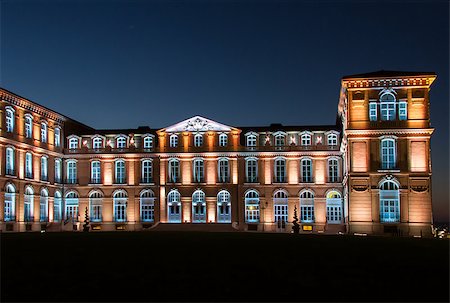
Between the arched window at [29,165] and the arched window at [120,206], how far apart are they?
392 inches

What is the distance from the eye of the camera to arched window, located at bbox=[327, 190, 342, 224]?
203ft

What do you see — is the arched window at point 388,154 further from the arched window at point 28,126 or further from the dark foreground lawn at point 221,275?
the arched window at point 28,126

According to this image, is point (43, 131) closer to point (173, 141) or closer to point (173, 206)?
point (173, 141)

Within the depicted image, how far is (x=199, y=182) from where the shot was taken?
208 ft

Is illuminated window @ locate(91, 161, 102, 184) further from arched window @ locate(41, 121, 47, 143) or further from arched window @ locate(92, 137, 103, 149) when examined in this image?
arched window @ locate(41, 121, 47, 143)

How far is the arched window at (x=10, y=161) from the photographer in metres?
54.1

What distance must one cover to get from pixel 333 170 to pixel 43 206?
97.4 feet

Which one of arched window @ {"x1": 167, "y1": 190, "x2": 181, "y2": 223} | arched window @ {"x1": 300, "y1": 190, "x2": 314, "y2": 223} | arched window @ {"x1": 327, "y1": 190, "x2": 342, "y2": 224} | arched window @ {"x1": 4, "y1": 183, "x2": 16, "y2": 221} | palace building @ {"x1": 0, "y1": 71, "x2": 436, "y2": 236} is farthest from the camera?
arched window @ {"x1": 167, "y1": 190, "x2": 181, "y2": 223}

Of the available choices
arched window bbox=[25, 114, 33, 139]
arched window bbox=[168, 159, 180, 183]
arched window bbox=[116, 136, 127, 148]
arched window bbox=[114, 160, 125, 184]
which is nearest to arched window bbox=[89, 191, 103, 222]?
arched window bbox=[114, 160, 125, 184]

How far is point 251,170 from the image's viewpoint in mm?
63562

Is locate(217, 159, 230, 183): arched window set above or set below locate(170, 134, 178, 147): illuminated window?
below

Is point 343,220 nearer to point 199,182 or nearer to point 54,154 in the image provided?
point 199,182

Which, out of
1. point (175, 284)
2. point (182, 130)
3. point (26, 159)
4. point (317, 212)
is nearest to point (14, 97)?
point (26, 159)

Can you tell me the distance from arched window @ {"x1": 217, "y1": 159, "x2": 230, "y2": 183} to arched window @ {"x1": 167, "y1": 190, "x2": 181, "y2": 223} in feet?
15.9
